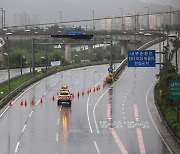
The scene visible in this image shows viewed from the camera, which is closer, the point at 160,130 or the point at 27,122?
the point at 160,130

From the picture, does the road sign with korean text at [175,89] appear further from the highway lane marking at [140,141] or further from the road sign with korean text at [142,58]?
the road sign with korean text at [142,58]

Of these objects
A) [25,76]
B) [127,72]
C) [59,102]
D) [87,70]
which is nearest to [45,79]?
[25,76]

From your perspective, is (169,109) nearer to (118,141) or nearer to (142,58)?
(142,58)

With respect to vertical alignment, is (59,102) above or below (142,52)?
below

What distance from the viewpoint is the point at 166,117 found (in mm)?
58938

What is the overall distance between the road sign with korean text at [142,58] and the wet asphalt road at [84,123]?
502 cm

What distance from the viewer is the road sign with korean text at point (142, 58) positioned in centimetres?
7350

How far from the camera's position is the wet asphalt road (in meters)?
46.3

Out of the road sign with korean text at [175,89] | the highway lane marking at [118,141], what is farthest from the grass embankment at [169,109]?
the highway lane marking at [118,141]

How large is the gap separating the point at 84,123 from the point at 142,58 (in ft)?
60.5

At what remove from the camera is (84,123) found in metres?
58.5

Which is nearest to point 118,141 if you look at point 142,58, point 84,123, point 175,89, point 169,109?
point 175,89

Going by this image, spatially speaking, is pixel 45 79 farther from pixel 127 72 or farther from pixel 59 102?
pixel 59 102

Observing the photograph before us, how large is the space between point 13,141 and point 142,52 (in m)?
29.1
